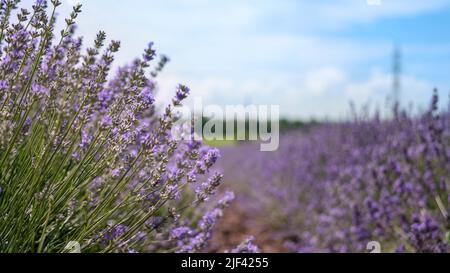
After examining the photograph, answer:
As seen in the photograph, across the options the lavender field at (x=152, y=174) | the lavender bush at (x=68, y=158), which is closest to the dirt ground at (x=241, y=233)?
the lavender field at (x=152, y=174)

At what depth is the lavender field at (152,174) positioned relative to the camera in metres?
1.66

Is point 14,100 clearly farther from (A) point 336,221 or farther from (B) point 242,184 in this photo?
(B) point 242,184

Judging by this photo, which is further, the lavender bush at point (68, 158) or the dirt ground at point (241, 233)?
the dirt ground at point (241, 233)

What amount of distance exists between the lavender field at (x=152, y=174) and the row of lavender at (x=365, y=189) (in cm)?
1

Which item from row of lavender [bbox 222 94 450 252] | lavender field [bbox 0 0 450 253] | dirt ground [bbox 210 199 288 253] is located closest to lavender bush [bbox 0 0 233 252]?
lavender field [bbox 0 0 450 253]

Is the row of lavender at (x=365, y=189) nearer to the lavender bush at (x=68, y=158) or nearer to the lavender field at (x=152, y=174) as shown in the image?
the lavender field at (x=152, y=174)

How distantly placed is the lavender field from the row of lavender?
0.01 m

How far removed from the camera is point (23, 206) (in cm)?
159

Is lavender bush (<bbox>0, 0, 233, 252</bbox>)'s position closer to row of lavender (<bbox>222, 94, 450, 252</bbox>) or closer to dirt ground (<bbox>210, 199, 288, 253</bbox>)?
row of lavender (<bbox>222, 94, 450, 252</bbox>)

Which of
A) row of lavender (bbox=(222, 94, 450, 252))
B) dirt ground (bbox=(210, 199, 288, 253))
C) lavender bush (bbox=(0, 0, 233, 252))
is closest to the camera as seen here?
lavender bush (bbox=(0, 0, 233, 252))

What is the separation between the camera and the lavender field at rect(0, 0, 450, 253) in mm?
1657

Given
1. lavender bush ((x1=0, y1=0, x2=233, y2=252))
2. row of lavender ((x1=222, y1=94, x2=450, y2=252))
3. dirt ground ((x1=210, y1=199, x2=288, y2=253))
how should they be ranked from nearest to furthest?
1. lavender bush ((x1=0, y1=0, x2=233, y2=252))
2. row of lavender ((x1=222, y1=94, x2=450, y2=252))
3. dirt ground ((x1=210, y1=199, x2=288, y2=253))

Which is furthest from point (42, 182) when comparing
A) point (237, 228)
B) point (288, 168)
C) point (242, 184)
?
point (242, 184)
